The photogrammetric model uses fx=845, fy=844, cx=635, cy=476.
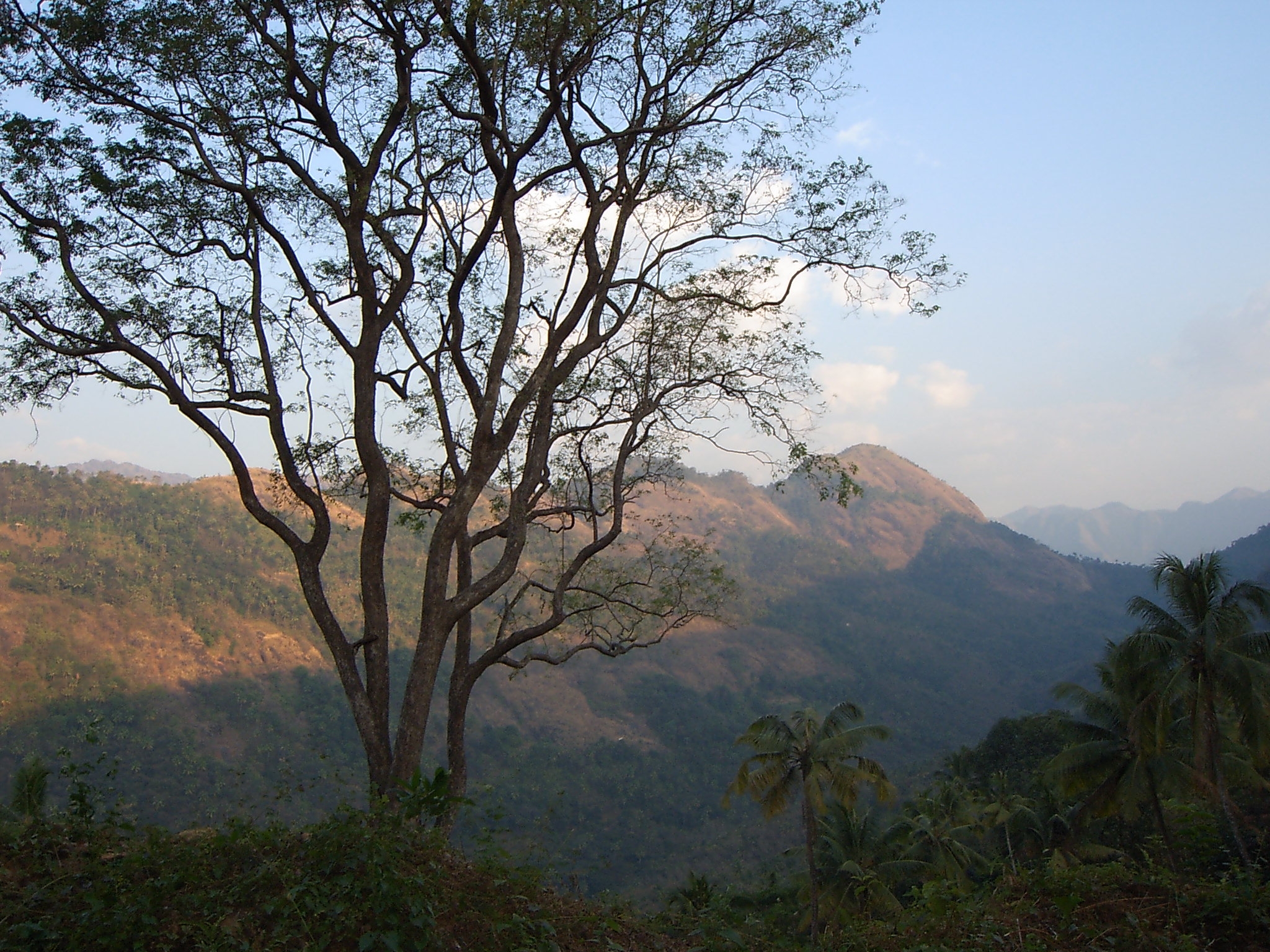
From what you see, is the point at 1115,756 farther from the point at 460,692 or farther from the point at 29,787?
the point at 29,787

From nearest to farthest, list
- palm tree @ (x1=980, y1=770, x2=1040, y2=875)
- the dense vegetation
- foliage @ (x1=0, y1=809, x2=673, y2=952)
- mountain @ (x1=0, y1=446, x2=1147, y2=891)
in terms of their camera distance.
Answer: foliage @ (x1=0, y1=809, x2=673, y2=952)
the dense vegetation
palm tree @ (x1=980, y1=770, x2=1040, y2=875)
mountain @ (x1=0, y1=446, x2=1147, y2=891)

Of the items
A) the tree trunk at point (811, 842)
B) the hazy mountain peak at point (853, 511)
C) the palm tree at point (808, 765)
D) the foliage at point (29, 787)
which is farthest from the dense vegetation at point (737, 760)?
the hazy mountain peak at point (853, 511)

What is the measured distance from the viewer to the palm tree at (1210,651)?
15.1 metres

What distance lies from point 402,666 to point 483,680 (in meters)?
15.9

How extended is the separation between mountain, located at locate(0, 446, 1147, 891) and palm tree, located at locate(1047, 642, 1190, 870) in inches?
442

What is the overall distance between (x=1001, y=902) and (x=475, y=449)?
16.5ft

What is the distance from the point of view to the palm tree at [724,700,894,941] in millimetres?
17781

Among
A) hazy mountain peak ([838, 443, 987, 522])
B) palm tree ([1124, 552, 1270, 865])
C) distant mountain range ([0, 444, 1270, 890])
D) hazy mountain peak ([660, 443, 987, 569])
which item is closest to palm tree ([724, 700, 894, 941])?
distant mountain range ([0, 444, 1270, 890])

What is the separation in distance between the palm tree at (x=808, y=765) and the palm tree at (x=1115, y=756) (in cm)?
499

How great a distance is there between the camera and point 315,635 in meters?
64.1

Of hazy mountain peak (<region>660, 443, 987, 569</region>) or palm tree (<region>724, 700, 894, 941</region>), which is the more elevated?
hazy mountain peak (<region>660, 443, 987, 569</region>)

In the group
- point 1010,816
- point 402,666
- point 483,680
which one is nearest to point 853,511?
point 483,680

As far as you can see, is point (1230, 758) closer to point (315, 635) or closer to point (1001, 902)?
point (1001, 902)

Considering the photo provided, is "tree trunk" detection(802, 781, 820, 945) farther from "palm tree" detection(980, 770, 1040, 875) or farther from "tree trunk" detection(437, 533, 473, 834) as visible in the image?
"tree trunk" detection(437, 533, 473, 834)
